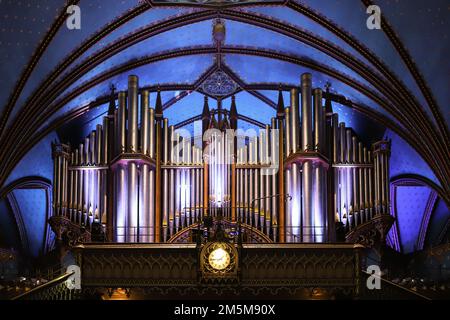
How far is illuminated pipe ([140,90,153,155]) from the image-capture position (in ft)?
85.9

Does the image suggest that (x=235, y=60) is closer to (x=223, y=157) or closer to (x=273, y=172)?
(x=223, y=157)

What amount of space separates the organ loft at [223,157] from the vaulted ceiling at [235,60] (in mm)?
52

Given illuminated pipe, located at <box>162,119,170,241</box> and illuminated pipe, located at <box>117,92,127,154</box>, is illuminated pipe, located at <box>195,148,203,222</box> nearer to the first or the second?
illuminated pipe, located at <box>162,119,170,241</box>

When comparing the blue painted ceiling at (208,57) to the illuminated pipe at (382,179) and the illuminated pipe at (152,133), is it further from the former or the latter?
the illuminated pipe at (152,133)

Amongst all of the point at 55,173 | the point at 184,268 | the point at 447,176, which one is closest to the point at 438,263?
the point at 447,176

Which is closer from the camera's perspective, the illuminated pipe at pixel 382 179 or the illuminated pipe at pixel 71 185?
the illuminated pipe at pixel 382 179

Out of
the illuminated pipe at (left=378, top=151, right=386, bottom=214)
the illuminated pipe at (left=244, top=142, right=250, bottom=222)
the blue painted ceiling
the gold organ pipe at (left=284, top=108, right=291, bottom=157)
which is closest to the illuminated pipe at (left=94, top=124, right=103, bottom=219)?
the blue painted ceiling

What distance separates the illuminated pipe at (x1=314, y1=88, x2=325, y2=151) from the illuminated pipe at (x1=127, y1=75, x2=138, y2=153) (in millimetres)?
4606

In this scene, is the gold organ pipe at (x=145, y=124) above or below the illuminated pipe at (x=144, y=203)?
above

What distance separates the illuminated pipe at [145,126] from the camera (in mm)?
26172

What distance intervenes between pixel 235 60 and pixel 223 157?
9.18 feet

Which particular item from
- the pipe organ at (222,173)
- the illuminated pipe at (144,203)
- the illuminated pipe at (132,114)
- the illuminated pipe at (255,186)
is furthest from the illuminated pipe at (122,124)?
the illuminated pipe at (255,186)

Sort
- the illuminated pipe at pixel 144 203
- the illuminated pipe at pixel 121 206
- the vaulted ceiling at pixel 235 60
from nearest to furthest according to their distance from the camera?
the vaulted ceiling at pixel 235 60
the illuminated pipe at pixel 121 206
the illuminated pipe at pixel 144 203

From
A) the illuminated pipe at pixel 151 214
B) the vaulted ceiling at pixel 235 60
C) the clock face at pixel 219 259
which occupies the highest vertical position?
the vaulted ceiling at pixel 235 60
